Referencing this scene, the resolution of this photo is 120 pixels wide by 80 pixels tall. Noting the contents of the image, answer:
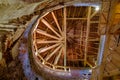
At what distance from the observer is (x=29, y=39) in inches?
370

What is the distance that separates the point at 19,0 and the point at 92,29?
17.7 ft

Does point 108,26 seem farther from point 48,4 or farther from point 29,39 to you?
point 29,39

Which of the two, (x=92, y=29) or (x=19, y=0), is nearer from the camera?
(x=19, y=0)

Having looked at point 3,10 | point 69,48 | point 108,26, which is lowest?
point 69,48

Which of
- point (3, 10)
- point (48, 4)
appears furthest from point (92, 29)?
point (3, 10)

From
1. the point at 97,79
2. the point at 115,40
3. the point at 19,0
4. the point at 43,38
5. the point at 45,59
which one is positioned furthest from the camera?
the point at 45,59

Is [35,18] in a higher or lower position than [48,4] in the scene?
lower

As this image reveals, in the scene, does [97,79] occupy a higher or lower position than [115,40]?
lower

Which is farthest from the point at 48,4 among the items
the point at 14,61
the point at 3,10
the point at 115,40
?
the point at 115,40

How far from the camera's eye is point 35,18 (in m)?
8.77

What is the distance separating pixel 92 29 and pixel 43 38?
3.37m

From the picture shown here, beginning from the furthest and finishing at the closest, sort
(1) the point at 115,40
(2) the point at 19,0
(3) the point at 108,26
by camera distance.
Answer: (2) the point at 19,0
(1) the point at 115,40
(3) the point at 108,26

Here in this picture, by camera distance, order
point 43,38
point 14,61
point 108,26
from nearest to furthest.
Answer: point 108,26 → point 14,61 → point 43,38

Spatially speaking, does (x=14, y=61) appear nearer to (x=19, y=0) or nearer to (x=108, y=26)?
(x=19, y=0)
